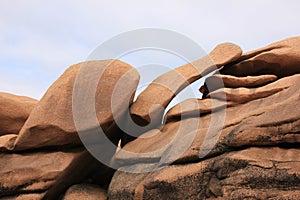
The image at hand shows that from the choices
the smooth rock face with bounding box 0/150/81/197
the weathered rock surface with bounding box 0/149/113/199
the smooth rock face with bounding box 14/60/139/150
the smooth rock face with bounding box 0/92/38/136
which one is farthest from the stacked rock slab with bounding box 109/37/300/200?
the smooth rock face with bounding box 0/92/38/136

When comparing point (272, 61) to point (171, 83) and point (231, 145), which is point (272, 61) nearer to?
point (171, 83)

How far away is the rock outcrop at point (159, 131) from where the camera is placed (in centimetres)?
711

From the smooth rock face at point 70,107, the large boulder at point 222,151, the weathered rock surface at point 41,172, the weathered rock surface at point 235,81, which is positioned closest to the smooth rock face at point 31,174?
the weathered rock surface at point 41,172

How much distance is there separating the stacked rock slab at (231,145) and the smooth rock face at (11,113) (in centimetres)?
325

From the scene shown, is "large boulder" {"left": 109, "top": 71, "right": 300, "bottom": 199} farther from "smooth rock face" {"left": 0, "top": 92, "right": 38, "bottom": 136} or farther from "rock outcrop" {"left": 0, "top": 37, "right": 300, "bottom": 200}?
"smooth rock face" {"left": 0, "top": 92, "right": 38, "bottom": 136}

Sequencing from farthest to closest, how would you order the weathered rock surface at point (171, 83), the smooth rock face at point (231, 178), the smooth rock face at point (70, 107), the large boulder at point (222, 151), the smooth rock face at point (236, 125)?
the weathered rock surface at point (171, 83), the smooth rock face at point (70, 107), the smooth rock face at point (236, 125), the large boulder at point (222, 151), the smooth rock face at point (231, 178)

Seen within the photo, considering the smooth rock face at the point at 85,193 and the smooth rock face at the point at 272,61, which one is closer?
the smooth rock face at the point at 85,193

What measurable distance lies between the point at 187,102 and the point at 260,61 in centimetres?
210

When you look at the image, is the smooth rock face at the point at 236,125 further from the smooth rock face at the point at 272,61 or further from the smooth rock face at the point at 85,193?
the smooth rock face at the point at 272,61

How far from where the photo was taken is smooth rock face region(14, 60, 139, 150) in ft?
30.1

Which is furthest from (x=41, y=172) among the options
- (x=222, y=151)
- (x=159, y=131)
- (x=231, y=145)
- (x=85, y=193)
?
(x=231, y=145)

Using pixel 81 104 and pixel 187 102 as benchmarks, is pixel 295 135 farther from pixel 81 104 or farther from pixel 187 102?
pixel 81 104

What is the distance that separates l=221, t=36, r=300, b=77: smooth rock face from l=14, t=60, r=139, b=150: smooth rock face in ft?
8.73

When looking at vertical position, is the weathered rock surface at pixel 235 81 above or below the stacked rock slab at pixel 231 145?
above
